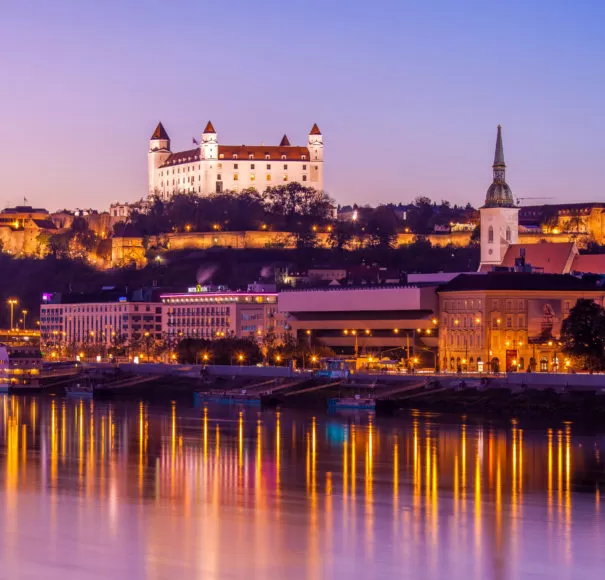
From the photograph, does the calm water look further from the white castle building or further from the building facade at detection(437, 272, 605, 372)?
the white castle building

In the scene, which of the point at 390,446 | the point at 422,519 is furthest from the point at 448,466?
the point at 422,519

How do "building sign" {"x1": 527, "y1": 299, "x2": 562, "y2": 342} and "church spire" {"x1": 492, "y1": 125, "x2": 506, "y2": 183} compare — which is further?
"church spire" {"x1": 492, "y1": 125, "x2": 506, "y2": 183}

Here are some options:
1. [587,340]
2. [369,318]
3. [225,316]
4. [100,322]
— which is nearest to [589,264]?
[369,318]

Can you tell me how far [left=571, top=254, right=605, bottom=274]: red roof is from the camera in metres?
96.4

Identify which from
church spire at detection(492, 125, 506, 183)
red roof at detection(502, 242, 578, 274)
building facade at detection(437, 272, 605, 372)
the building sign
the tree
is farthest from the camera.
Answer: church spire at detection(492, 125, 506, 183)

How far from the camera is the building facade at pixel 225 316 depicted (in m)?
105

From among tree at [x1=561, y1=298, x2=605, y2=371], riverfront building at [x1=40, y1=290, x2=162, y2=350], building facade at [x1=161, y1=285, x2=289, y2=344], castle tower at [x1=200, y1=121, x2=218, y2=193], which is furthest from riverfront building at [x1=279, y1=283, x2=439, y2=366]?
castle tower at [x1=200, y1=121, x2=218, y2=193]

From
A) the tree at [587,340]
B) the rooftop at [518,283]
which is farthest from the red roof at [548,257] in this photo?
the tree at [587,340]

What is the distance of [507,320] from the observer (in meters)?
80.8

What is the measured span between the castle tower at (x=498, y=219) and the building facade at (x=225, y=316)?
14.5 m

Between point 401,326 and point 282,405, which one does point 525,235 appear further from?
point 282,405

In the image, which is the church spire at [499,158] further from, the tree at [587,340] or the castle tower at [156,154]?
the castle tower at [156,154]

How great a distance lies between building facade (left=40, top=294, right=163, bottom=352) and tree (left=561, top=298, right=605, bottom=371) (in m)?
48.7

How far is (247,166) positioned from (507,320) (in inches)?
3040
